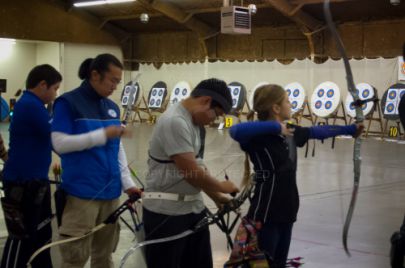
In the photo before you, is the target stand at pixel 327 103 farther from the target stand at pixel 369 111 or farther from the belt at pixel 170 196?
the belt at pixel 170 196

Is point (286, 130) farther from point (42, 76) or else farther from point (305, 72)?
point (305, 72)

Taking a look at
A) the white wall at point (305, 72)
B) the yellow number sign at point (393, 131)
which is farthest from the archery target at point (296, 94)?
the yellow number sign at point (393, 131)

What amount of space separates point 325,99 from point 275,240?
11753mm

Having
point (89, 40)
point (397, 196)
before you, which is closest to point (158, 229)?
point (397, 196)

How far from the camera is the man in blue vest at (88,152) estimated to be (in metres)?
2.37

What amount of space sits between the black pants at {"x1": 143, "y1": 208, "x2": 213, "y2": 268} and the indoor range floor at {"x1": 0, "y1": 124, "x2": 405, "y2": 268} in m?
0.41

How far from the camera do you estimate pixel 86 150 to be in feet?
7.97

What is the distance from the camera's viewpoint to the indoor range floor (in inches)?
115

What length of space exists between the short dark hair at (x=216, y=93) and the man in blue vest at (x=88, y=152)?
330 millimetres

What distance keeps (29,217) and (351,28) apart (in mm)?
12371

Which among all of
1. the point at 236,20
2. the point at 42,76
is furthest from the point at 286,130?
the point at 236,20

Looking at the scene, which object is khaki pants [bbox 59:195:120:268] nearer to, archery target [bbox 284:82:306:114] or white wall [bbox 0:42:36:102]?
archery target [bbox 284:82:306:114]

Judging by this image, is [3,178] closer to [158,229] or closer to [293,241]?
[158,229]

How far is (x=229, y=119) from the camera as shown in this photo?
8.63ft
